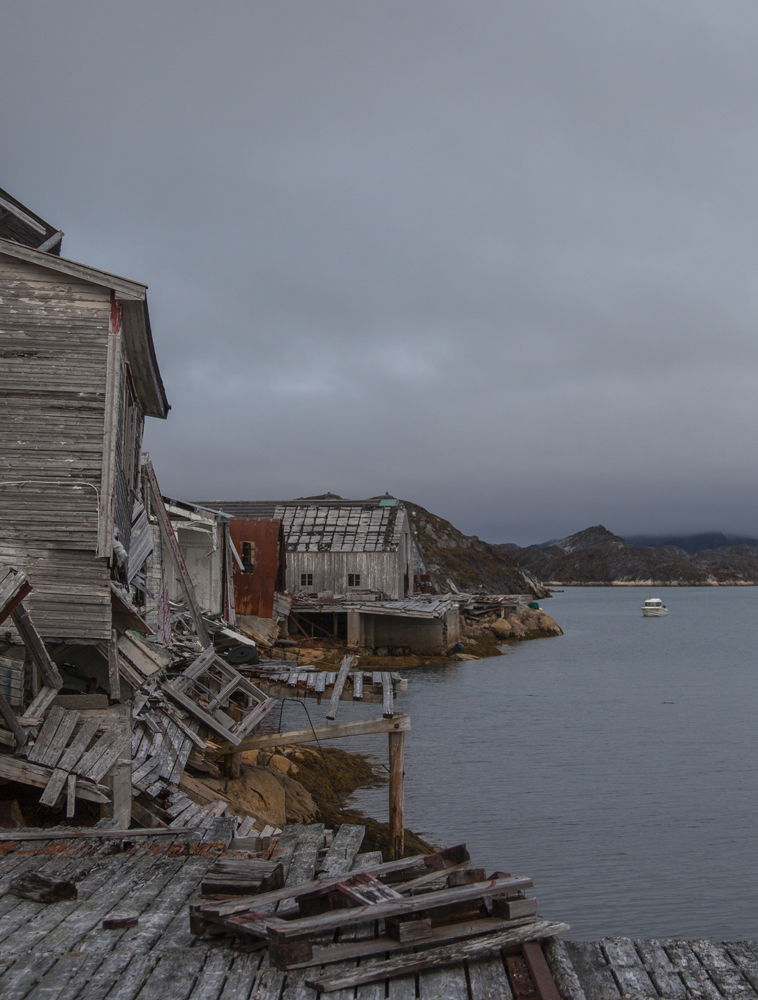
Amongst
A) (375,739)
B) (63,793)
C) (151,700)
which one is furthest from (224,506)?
(63,793)

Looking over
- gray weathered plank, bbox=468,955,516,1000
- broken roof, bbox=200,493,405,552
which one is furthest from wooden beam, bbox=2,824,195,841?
broken roof, bbox=200,493,405,552

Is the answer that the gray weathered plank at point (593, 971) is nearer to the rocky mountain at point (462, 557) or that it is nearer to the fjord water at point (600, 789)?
the fjord water at point (600, 789)

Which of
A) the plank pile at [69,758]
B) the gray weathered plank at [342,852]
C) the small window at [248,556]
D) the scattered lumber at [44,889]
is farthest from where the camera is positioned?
the small window at [248,556]

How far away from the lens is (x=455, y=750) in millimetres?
25703

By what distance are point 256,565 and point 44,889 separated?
2997 centimetres

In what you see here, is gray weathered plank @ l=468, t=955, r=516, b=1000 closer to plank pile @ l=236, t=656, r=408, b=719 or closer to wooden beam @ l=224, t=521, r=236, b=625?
plank pile @ l=236, t=656, r=408, b=719

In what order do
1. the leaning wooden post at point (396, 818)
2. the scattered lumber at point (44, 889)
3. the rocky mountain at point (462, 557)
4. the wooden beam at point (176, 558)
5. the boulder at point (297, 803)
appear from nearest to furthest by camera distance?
the scattered lumber at point (44, 889) → the leaning wooden post at point (396, 818) → the boulder at point (297, 803) → the wooden beam at point (176, 558) → the rocky mountain at point (462, 557)

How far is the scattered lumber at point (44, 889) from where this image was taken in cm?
648

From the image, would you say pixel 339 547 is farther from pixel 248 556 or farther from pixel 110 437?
pixel 110 437

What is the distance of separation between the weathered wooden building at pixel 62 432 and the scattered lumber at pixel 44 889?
494 cm

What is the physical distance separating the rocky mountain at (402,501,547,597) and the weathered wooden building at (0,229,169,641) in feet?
333

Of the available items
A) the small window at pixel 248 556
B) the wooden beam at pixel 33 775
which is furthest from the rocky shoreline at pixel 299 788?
the small window at pixel 248 556

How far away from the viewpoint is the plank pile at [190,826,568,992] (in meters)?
5.36

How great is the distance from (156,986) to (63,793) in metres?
5.61
